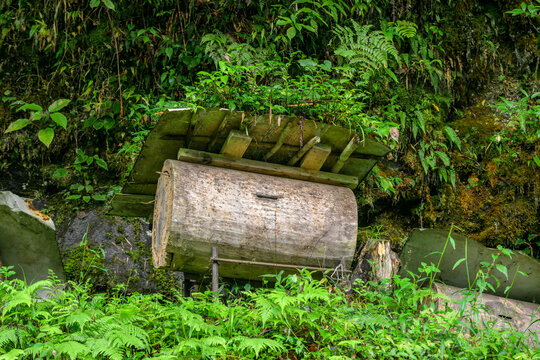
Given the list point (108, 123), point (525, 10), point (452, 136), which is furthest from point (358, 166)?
point (525, 10)

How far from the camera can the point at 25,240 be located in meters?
5.33

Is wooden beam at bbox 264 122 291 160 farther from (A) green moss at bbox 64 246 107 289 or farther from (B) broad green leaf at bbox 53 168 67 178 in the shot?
(B) broad green leaf at bbox 53 168 67 178

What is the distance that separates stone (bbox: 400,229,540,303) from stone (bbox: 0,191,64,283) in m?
3.79

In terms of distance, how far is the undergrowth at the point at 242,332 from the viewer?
10.6 ft

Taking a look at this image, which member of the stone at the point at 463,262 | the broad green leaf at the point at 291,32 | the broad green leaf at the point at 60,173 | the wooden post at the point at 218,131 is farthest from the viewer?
the broad green leaf at the point at 60,173

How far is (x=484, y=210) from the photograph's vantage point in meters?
7.88

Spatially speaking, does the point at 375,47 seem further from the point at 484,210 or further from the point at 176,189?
the point at 176,189

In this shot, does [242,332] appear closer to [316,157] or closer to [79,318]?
[79,318]

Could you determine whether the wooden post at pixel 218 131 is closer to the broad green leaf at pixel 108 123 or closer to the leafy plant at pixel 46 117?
the leafy plant at pixel 46 117

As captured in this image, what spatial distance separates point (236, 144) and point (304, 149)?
731 millimetres

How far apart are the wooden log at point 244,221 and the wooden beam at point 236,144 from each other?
19cm

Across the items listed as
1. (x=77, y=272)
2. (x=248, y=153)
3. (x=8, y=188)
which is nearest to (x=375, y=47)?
(x=248, y=153)

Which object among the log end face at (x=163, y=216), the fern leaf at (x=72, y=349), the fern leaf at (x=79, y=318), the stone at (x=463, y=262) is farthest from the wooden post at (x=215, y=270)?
the stone at (x=463, y=262)

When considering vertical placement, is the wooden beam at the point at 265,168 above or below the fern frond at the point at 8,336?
above
